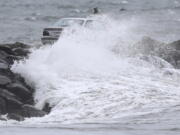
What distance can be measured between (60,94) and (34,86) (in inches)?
61.3

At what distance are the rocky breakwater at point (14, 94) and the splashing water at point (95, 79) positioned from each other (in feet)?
0.87

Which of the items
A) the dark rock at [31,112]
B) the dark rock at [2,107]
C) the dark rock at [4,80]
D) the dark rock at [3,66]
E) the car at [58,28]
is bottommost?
the dark rock at [31,112]

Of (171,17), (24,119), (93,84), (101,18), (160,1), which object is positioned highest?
(160,1)

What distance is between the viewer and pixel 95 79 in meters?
16.8

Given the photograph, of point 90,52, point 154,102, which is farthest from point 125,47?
point 154,102

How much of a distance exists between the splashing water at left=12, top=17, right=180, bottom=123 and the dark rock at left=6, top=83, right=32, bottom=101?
0.26 metres

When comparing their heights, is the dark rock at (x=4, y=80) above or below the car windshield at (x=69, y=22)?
below

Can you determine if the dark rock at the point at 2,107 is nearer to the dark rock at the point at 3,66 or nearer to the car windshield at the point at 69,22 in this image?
the dark rock at the point at 3,66

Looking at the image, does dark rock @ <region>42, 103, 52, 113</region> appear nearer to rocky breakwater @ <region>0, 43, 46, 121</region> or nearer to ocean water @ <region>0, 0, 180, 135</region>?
ocean water @ <region>0, 0, 180, 135</region>

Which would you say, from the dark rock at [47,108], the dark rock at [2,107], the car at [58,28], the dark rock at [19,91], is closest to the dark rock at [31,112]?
the dark rock at [2,107]

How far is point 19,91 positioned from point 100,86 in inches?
79.5

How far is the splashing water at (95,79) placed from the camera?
13.5 meters

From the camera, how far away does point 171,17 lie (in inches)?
1679

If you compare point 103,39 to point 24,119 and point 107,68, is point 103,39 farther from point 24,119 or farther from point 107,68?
point 24,119
